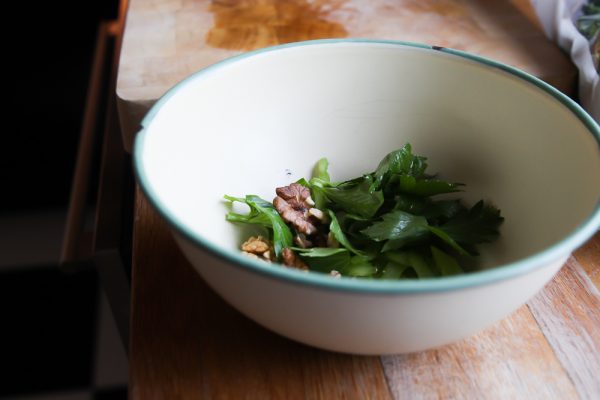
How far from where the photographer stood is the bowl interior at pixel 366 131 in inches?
25.4

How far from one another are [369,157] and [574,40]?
0.42 metres

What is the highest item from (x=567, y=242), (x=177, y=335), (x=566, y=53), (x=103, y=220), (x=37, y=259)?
(x=567, y=242)

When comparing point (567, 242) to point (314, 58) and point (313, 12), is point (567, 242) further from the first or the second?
point (313, 12)

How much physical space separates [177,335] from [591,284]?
0.45 m

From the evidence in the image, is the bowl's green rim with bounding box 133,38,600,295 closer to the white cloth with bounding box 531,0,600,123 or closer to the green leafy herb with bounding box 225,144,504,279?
the green leafy herb with bounding box 225,144,504,279

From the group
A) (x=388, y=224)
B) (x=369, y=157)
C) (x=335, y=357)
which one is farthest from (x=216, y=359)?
(x=369, y=157)

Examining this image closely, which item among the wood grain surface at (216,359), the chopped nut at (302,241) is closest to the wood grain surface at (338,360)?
the wood grain surface at (216,359)

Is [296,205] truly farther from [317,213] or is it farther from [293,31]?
[293,31]

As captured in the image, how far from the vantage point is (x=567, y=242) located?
48 centimetres

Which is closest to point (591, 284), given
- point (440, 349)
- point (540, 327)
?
point (540, 327)

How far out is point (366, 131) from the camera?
801 mm

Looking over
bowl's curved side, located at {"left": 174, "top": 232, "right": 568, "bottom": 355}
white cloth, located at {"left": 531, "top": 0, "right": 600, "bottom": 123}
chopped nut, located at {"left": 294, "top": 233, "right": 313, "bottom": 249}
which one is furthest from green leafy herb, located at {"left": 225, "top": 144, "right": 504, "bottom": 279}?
white cloth, located at {"left": 531, "top": 0, "right": 600, "bottom": 123}

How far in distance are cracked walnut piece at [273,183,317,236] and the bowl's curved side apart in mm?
169

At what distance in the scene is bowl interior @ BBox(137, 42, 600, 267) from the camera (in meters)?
0.65
